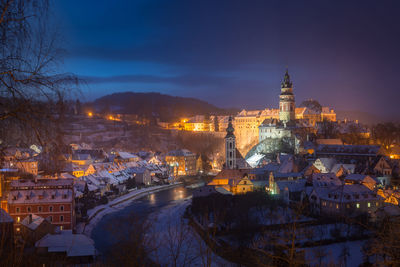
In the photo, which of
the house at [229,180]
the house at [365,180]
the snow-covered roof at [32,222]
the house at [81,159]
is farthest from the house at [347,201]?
the house at [81,159]

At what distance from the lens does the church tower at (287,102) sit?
38750 millimetres

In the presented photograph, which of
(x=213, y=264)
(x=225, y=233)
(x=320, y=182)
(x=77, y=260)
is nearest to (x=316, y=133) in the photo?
(x=320, y=182)

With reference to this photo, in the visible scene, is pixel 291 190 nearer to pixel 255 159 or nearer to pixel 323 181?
pixel 323 181

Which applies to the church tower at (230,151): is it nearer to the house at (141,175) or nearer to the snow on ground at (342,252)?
the house at (141,175)

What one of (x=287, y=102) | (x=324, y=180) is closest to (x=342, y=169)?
(x=324, y=180)

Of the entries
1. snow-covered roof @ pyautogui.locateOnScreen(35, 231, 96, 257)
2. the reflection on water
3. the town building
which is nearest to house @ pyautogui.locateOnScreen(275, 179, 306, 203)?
the town building

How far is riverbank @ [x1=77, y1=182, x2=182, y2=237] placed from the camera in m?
15.8

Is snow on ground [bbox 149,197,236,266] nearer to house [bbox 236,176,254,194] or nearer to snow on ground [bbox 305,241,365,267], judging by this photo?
snow on ground [bbox 305,241,365,267]

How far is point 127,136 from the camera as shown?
5147cm

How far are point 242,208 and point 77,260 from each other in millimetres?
8119

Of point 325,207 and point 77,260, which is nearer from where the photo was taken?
point 77,260

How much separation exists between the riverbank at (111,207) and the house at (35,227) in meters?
1.80

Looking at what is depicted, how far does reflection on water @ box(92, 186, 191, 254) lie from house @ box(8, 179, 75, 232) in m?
1.44

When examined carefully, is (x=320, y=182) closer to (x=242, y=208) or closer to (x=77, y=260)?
(x=242, y=208)
